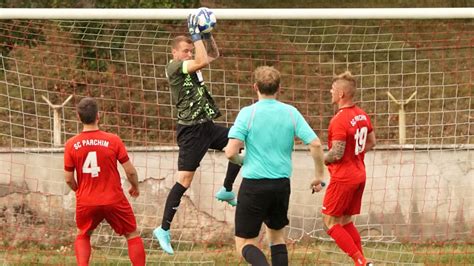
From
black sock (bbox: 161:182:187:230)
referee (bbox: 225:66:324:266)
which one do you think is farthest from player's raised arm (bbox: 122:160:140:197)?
referee (bbox: 225:66:324:266)

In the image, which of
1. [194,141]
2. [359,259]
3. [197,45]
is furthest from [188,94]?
[359,259]

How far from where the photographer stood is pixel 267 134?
7.86m

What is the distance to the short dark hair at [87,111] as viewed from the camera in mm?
8352

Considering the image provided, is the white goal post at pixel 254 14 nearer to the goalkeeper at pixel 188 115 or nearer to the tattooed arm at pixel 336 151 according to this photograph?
the goalkeeper at pixel 188 115

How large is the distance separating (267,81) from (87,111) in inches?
64.4

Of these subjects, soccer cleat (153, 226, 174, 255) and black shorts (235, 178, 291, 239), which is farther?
soccer cleat (153, 226, 174, 255)

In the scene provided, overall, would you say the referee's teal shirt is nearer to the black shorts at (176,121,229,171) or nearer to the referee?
the referee

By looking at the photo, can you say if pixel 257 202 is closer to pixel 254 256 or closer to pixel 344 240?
pixel 254 256

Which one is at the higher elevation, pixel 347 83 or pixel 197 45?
pixel 197 45

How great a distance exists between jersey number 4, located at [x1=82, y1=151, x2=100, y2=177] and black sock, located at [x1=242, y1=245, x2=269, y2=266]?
1499 mm

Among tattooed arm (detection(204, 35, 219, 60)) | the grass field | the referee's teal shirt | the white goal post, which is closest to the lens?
the referee's teal shirt

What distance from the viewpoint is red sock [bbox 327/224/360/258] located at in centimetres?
908

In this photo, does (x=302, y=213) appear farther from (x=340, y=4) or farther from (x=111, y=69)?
(x=340, y=4)

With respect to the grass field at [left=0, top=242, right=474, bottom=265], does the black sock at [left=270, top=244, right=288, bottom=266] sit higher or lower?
higher
